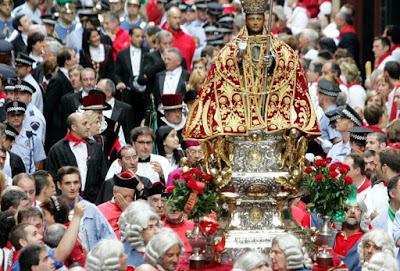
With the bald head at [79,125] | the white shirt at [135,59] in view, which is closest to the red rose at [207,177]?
the bald head at [79,125]

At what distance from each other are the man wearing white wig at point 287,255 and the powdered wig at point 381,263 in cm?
83

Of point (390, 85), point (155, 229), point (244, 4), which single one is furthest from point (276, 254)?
point (390, 85)

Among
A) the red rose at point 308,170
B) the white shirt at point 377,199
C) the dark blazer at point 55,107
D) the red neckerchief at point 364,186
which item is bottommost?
the dark blazer at point 55,107

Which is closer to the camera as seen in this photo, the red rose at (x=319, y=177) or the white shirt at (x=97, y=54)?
the red rose at (x=319, y=177)

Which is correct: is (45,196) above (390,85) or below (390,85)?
above

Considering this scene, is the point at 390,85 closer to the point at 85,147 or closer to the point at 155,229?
the point at 85,147

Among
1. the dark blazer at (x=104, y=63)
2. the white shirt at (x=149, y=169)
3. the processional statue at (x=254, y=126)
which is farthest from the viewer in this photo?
the dark blazer at (x=104, y=63)

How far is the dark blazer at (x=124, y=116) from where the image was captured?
84.6ft

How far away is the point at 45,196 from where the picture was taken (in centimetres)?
2072

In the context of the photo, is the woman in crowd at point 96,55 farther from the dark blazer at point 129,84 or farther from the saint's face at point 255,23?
the saint's face at point 255,23

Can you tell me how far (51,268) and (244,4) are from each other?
342 cm

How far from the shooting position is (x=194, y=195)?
19188mm

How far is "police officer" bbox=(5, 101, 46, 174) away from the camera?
2423cm

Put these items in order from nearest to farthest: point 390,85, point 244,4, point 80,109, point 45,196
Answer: point 244,4 < point 45,196 < point 80,109 < point 390,85
